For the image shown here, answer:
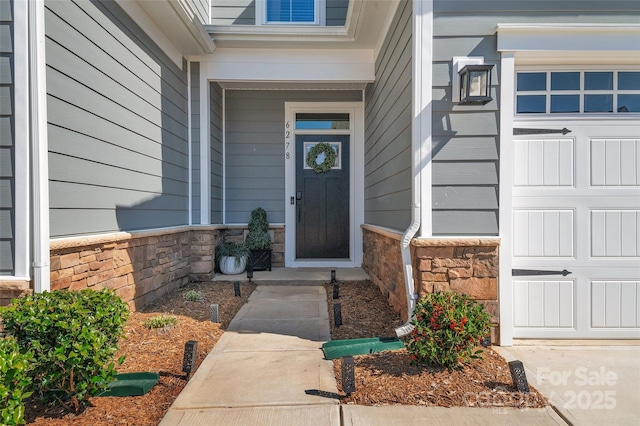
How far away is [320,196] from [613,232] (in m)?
Result: 3.94

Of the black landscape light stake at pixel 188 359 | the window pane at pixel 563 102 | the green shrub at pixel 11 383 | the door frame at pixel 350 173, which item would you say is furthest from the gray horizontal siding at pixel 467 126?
the door frame at pixel 350 173

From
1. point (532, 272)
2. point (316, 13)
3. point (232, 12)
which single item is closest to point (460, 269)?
point (532, 272)

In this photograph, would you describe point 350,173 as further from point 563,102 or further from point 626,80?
point 626,80

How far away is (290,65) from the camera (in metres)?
5.38

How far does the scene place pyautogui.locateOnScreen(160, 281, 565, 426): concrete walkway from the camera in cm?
207

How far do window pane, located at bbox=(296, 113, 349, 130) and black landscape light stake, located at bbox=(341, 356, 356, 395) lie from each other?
15.1ft

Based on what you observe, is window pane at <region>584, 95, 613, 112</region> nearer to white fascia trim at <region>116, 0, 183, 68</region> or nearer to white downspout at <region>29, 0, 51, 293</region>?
white downspout at <region>29, 0, 51, 293</region>

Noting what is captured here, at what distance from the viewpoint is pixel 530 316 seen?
10.4 feet

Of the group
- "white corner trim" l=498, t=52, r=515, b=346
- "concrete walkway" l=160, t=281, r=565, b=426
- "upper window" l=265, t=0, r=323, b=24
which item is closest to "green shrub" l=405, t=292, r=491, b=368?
"concrete walkway" l=160, t=281, r=565, b=426

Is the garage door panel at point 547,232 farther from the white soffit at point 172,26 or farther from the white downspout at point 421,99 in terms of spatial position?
the white soffit at point 172,26

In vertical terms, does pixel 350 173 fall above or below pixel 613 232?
above

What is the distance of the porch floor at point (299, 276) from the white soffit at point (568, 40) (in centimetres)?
333

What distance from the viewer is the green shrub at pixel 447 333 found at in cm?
Answer: 245

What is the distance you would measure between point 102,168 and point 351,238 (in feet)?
12.5
